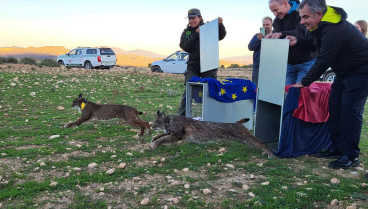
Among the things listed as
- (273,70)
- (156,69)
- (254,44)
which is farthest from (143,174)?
(156,69)

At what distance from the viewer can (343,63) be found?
5.18 metres

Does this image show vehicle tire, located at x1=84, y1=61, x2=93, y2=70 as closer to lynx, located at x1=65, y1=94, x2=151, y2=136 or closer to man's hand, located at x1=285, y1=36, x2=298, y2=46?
lynx, located at x1=65, y1=94, x2=151, y2=136

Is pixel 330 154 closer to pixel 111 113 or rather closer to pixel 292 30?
pixel 292 30

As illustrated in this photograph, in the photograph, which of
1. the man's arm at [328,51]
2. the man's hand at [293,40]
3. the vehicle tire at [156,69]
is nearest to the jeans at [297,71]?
the man's hand at [293,40]

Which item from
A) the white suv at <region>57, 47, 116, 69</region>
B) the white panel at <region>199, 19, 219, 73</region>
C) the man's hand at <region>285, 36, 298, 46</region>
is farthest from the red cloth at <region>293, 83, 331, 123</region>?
the white suv at <region>57, 47, 116, 69</region>

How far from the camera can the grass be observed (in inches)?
160

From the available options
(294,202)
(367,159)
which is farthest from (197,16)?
(294,202)

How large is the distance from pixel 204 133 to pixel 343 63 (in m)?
2.67

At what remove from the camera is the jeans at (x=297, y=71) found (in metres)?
6.55

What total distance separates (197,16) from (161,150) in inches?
136

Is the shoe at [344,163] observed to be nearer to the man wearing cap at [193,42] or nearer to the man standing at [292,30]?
the man standing at [292,30]

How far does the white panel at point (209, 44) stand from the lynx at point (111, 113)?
6.31ft

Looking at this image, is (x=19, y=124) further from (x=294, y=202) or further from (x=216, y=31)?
(x=294, y=202)

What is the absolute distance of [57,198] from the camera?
407 centimetres
